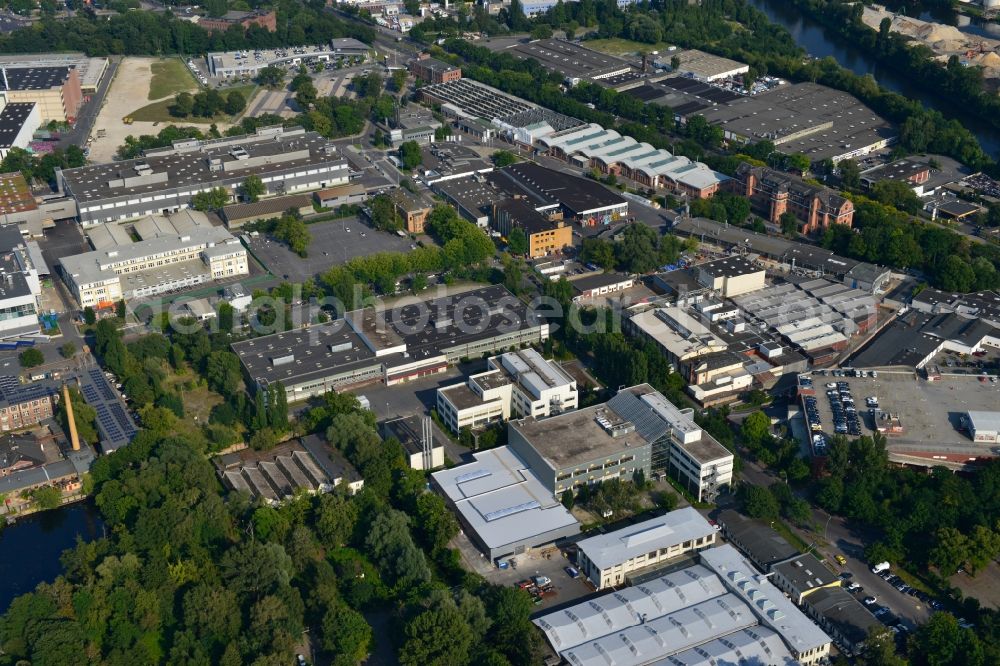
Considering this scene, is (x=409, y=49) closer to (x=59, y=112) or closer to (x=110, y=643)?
(x=59, y=112)

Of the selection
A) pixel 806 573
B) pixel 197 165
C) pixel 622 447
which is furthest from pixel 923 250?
pixel 197 165

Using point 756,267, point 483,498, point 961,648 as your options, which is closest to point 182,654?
point 483,498

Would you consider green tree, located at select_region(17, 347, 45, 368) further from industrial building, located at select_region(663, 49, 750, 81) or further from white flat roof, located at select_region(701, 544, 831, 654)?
industrial building, located at select_region(663, 49, 750, 81)

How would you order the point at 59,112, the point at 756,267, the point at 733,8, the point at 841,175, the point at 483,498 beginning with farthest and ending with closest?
1. the point at 733,8
2. the point at 59,112
3. the point at 841,175
4. the point at 756,267
5. the point at 483,498

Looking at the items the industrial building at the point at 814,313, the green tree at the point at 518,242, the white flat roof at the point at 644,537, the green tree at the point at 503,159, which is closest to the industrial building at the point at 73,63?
the green tree at the point at 503,159

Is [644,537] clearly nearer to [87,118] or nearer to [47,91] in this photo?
[87,118]

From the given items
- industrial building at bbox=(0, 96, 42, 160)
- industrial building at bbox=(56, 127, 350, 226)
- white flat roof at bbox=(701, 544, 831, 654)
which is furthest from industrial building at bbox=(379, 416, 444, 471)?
industrial building at bbox=(0, 96, 42, 160)

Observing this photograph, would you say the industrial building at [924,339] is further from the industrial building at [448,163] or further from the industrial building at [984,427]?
the industrial building at [448,163]
